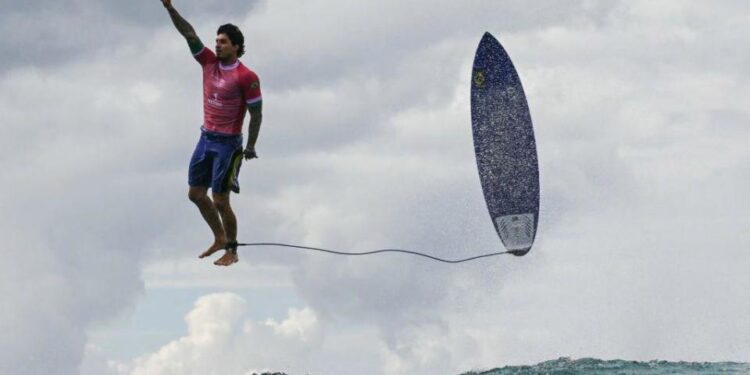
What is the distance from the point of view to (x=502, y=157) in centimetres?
2136

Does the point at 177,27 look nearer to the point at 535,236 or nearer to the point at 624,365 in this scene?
the point at 535,236

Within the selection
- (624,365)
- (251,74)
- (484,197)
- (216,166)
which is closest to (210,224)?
(216,166)

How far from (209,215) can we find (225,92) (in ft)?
7.89

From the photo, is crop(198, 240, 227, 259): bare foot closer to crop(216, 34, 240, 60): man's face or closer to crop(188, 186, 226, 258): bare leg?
crop(188, 186, 226, 258): bare leg

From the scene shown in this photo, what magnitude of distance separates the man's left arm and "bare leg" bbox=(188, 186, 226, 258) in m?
1.12

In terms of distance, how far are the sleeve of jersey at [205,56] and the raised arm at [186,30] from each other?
6 centimetres

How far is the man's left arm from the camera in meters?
15.9

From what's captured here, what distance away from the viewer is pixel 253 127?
16125mm

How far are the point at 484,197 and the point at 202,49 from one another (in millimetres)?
8368

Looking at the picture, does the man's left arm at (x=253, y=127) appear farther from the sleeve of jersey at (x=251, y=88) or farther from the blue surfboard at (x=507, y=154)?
the blue surfboard at (x=507, y=154)

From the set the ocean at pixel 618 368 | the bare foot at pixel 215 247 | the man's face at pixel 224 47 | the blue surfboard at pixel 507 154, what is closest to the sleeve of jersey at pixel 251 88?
the man's face at pixel 224 47

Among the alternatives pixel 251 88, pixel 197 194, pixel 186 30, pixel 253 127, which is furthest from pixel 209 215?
pixel 186 30

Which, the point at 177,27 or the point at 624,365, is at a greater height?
the point at 177,27

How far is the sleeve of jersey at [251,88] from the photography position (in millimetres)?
15766
